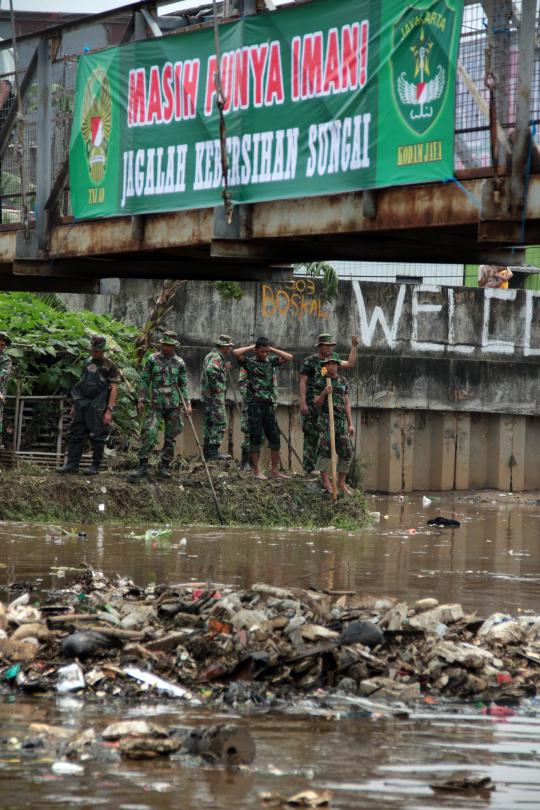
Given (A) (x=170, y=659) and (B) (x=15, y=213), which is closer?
(A) (x=170, y=659)

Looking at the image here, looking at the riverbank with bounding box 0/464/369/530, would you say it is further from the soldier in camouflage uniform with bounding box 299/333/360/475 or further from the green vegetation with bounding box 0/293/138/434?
the green vegetation with bounding box 0/293/138/434

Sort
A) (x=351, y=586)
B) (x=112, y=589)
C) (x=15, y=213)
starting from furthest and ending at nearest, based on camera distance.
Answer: (x=15, y=213)
(x=351, y=586)
(x=112, y=589)

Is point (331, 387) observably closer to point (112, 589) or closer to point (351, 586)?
point (351, 586)

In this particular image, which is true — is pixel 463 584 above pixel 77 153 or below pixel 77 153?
below

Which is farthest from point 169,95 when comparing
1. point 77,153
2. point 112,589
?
point 112,589

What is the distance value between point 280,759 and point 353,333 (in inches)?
711

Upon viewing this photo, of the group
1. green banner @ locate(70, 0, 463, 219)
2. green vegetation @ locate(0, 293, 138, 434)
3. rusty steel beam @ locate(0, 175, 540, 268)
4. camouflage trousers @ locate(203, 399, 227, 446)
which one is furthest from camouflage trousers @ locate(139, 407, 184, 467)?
green banner @ locate(70, 0, 463, 219)

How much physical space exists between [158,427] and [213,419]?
1.52 m

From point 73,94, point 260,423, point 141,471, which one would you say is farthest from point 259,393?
point 73,94

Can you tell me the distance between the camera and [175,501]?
16.9 metres

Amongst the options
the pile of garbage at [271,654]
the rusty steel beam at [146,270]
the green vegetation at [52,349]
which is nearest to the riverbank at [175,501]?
the green vegetation at [52,349]

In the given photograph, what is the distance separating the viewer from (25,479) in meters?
16.6

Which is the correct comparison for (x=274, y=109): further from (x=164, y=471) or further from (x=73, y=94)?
(x=164, y=471)

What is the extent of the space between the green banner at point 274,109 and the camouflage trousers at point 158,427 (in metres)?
5.17
